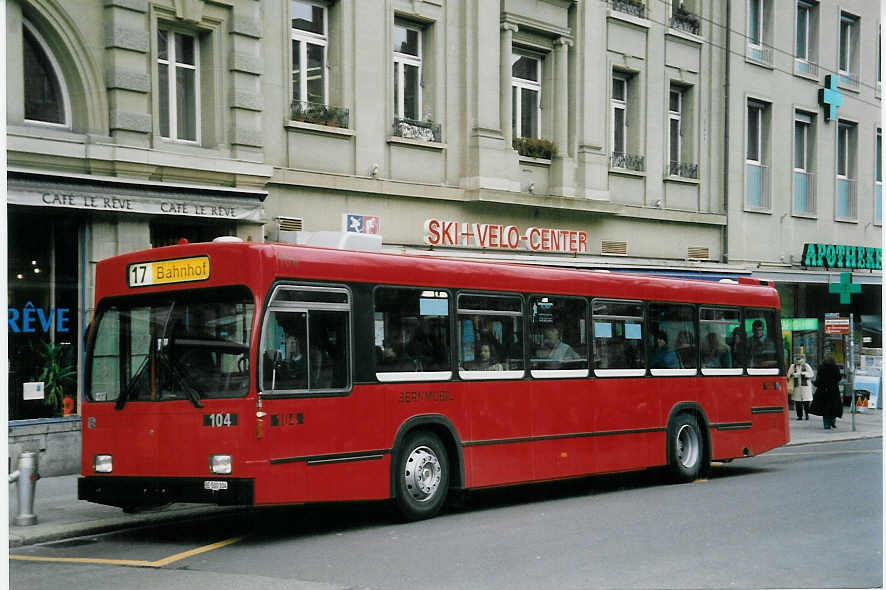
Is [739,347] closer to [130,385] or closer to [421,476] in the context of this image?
[421,476]

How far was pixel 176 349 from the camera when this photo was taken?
10852mm

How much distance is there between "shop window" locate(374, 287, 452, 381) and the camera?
1178cm

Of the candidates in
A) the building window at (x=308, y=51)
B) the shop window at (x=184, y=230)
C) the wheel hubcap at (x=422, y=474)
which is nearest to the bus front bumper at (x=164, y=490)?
the wheel hubcap at (x=422, y=474)

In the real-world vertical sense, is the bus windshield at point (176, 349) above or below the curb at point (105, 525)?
above

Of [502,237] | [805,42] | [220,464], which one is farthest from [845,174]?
[220,464]

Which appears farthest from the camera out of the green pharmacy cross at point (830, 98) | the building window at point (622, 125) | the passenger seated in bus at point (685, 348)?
the green pharmacy cross at point (830, 98)

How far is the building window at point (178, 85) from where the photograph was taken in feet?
57.6

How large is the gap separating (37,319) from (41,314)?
3.7 inches

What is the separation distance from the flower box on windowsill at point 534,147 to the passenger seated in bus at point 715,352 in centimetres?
818

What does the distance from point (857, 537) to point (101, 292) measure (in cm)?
749

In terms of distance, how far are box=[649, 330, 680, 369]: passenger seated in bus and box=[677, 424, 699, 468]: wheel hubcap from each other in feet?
3.02

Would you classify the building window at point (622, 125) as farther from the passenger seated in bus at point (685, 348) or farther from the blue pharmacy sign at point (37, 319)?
the blue pharmacy sign at point (37, 319)

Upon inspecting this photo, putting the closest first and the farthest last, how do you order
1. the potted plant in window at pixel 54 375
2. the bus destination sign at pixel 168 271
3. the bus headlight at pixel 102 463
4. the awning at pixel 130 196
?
the bus destination sign at pixel 168 271, the bus headlight at pixel 102 463, the awning at pixel 130 196, the potted plant in window at pixel 54 375

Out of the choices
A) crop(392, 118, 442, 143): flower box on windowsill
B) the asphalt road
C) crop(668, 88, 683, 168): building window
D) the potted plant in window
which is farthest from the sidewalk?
crop(668, 88, 683, 168): building window
